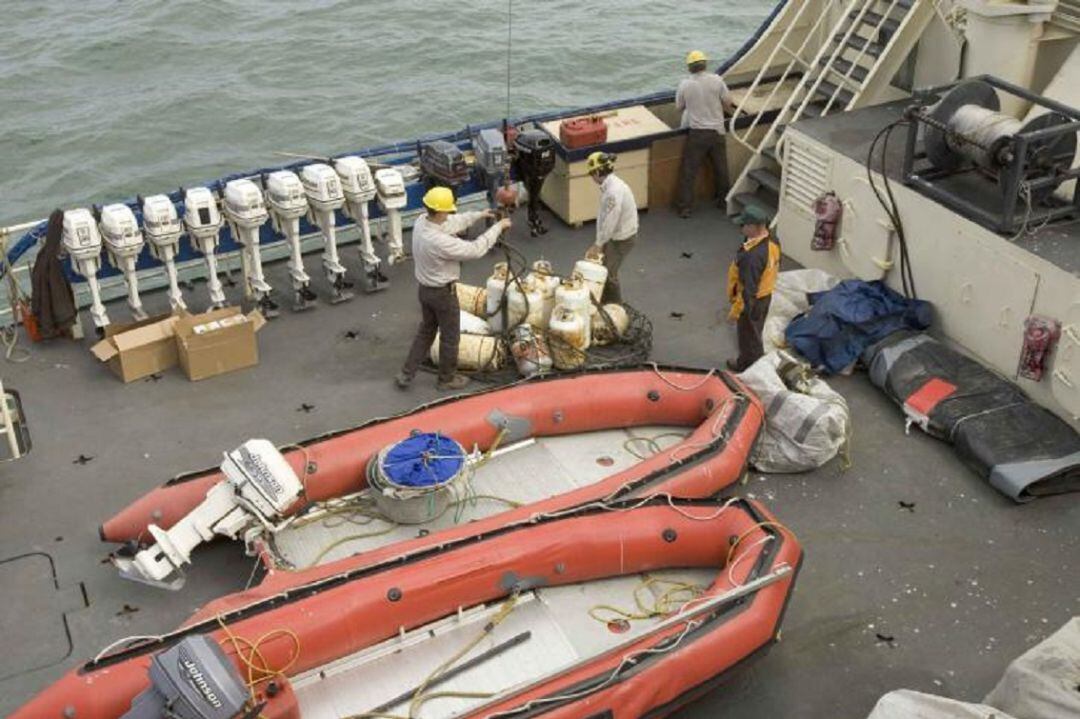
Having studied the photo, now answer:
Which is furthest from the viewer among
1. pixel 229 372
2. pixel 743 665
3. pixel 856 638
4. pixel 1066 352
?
pixel 229 372

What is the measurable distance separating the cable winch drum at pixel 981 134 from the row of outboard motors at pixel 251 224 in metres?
3.87

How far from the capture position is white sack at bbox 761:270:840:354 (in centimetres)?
883

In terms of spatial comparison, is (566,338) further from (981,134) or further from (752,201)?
(981,134)

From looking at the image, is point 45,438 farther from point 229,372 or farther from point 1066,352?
point 1066,352

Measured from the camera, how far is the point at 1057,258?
775 centimetres

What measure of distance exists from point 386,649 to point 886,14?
6.59 m

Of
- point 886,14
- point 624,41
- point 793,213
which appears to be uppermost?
point 886,14

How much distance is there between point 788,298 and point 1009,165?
1.80 meters

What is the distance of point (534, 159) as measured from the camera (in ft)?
32.7

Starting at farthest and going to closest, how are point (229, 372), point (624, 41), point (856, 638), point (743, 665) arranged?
1. point (624, 41)
2. point (229, 372)
3. point (856, 638)
4. point (743, 665)

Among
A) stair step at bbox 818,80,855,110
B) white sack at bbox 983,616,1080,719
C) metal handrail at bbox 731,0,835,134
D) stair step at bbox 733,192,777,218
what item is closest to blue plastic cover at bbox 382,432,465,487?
white sack at bbox 983,616,1080,719

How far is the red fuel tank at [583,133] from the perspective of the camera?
10.1m

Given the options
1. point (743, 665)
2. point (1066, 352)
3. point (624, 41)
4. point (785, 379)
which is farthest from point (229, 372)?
point (624, 41)

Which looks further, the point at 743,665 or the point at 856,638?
the point at 856,638
